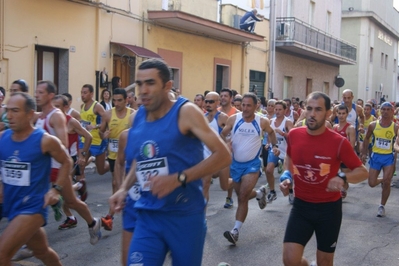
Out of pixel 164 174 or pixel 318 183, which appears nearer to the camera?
pixel 164 174

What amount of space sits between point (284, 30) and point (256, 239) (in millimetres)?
21495

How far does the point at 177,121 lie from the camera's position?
3.88 meters

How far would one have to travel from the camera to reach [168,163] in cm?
389

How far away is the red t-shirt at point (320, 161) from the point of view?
5074mm

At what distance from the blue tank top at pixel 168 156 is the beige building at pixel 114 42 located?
11.0 meters

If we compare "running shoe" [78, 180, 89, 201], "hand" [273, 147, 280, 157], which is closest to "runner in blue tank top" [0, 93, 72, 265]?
"running shoe" [78, 180, 89, 201]

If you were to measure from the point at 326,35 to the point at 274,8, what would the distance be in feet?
20.5

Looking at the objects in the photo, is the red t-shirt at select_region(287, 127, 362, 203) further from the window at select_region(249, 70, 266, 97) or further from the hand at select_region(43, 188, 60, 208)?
the window at select_region(249, 70, 266, 97)

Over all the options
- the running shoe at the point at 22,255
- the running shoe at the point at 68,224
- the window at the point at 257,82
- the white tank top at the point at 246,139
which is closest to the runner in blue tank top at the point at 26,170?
the running shoe at the point at 22,255

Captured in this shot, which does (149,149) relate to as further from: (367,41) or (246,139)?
(367,41)

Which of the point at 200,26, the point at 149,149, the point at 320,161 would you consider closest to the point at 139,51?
the point at 200,26

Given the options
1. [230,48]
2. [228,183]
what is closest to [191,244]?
[228,183]

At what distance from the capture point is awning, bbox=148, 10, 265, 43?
62.7 feet

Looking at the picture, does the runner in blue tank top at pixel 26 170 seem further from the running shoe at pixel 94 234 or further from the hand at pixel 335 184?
the hand at pixel 335 184
